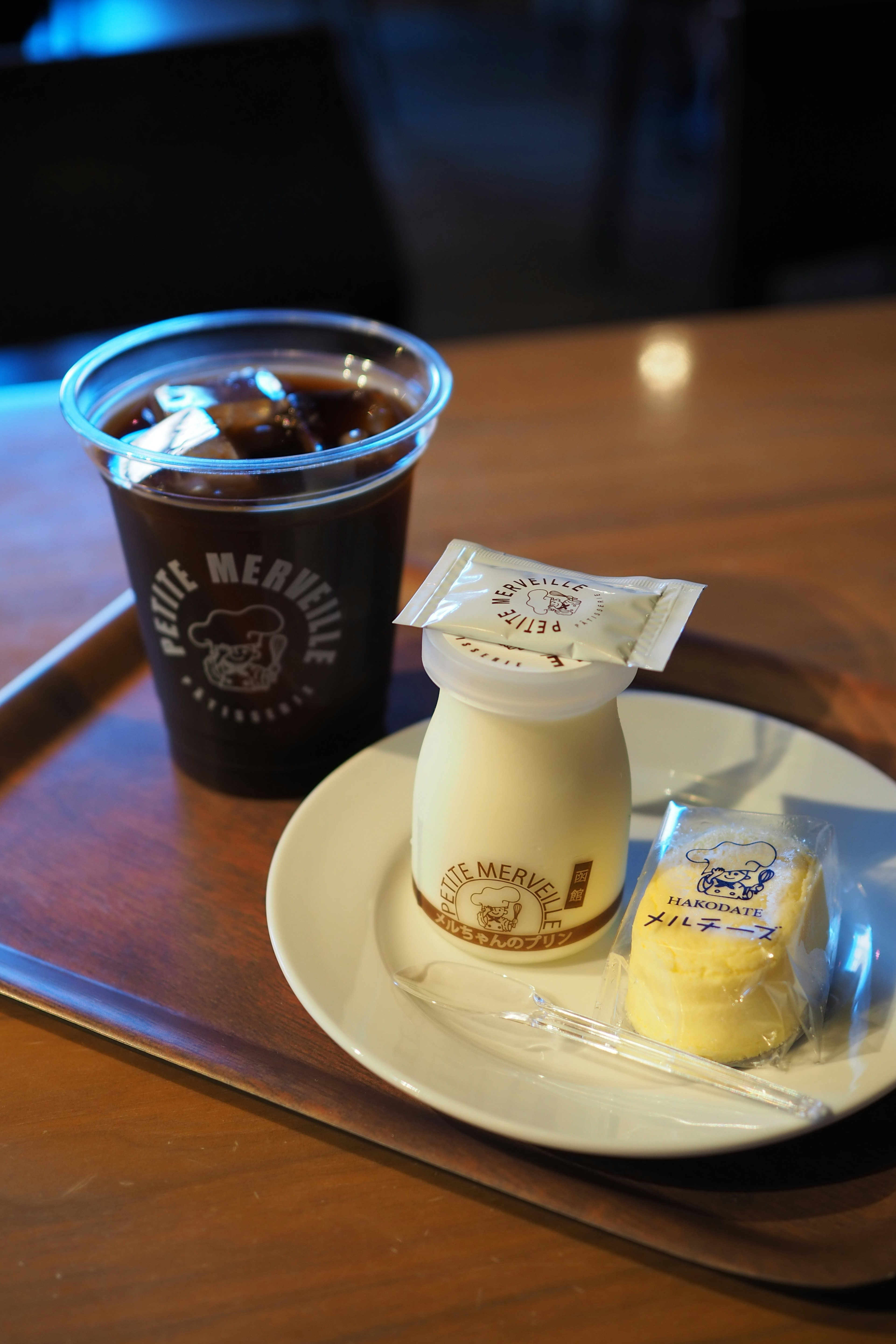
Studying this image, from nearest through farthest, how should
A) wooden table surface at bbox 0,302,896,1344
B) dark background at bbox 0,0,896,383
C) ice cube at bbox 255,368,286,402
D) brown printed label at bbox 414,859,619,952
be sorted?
wooden table surface at bbox 0,302,896,1344 → brown printed label at bbox 414,859,619,952 → ice cube at bbox 255,368,286,402 → dark background at bbox 0,0,896,383

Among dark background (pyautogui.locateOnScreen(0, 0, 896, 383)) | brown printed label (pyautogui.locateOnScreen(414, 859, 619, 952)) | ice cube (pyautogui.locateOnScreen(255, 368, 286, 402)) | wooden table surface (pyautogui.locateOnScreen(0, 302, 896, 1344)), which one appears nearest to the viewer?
wooden table surface (pyautogui.locateOnScreen(0, 302, 896, 1344))

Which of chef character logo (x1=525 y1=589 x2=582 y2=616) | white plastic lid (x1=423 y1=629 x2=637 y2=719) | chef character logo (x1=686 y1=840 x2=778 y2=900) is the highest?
chef character logo (x1=525 y1=589 x2=582 y2=616)

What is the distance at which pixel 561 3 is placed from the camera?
5.34 metres

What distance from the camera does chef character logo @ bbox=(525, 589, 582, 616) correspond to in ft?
1.61

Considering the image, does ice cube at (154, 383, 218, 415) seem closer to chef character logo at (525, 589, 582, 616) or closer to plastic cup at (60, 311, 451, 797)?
plastic cup at (60, 311, 451, 797)

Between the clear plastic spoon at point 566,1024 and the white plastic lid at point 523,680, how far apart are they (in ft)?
0.44

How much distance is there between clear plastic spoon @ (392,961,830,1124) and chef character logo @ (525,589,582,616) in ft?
0.59

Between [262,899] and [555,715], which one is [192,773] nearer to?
[262,899]

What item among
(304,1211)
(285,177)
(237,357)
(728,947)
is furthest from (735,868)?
(285,177)

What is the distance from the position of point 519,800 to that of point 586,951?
4.0 inches

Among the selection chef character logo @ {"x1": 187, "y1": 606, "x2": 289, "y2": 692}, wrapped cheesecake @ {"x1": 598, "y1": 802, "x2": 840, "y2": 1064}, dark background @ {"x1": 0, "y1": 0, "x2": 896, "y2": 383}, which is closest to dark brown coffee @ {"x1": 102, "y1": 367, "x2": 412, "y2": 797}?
chef character logo @ {"x1": 187, "y1": 606, "x2": 289, "y2": 692}

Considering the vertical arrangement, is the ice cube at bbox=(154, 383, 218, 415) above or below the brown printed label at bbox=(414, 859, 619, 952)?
above

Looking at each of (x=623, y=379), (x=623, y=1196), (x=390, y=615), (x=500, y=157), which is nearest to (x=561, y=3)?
(x=500, y=157)

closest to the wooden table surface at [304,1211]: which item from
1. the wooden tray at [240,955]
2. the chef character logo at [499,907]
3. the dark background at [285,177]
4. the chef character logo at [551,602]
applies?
the wooden tray at [240,955]
